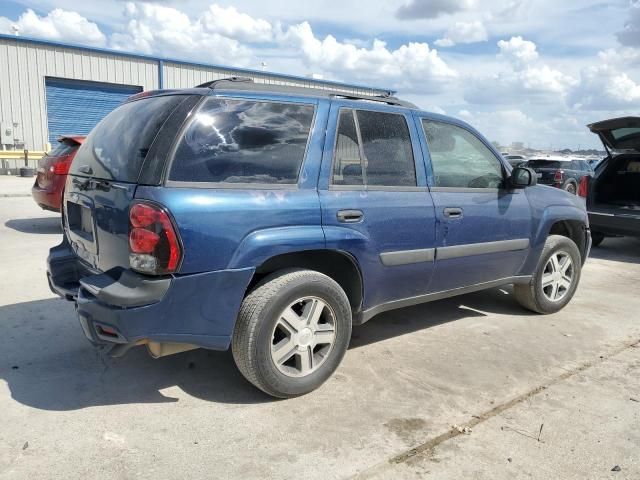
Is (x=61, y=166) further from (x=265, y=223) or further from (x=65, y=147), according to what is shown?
(x=265, y=223)

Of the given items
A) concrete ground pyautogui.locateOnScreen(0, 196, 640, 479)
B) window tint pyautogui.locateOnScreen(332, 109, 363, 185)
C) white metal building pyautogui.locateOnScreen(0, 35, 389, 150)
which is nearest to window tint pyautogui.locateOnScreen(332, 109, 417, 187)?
window tint pyautogui.locateOnScreen(332, 109, 363, 185)

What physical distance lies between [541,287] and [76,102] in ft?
64.0

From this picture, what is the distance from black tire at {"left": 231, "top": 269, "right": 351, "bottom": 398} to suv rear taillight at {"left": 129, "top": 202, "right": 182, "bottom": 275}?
538 mm

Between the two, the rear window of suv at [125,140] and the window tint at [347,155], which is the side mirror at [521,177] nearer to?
the window tint at [347,155]

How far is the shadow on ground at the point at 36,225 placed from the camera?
8.65 metres

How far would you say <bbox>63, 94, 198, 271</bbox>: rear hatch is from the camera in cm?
291

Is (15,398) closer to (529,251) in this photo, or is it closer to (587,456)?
(587,456)

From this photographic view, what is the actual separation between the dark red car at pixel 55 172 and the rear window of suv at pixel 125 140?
4.78 meters

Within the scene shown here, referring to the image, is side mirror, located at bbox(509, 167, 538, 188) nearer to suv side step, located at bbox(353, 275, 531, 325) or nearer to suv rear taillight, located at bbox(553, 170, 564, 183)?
suv side step, located at bbox(353, 275, 531, 325)

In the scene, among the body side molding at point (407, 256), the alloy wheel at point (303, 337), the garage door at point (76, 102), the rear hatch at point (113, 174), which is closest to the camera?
the rear hatch at point (113, 174)

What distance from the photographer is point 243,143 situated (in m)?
3.10

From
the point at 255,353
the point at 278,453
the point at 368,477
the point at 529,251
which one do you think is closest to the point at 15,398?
the point at 255,353

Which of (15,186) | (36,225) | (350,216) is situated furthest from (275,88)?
(15,186)

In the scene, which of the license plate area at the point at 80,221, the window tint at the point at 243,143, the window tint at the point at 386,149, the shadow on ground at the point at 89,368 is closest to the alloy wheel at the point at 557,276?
the shadow on ground at the point at 89,368
